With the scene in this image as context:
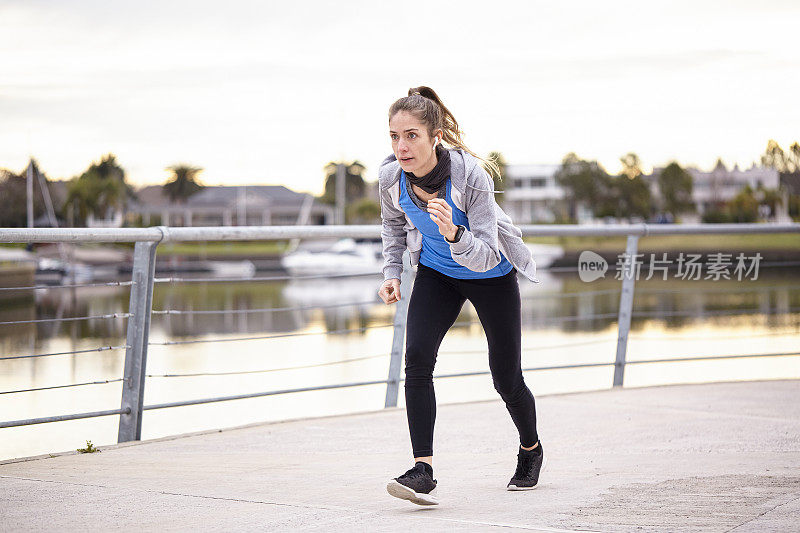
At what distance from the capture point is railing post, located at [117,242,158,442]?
4.51 m

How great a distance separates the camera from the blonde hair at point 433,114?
313 centimetres

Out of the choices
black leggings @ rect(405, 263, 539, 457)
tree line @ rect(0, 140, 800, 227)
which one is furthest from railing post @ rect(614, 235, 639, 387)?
tree line @ rect(0, 140, 800, 227)

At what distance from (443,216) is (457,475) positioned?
129cm

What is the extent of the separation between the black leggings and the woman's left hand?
→ 40 centimetres

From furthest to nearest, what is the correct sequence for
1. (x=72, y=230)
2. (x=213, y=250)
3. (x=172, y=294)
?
(x=213, y=250)
(x=172, y=294)
(x=72, y=230)

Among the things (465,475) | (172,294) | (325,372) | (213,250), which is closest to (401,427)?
(465,475)

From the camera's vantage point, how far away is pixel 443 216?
9.57ft

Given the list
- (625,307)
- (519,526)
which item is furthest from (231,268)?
(519,526)

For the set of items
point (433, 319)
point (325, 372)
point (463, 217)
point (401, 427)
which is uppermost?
point (463, 217)

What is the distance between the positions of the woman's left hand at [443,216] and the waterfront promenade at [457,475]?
864 mm

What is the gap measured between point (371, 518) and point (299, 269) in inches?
2192

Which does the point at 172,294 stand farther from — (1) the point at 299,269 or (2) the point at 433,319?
(2) the point at 433,319

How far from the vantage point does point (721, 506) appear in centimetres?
305

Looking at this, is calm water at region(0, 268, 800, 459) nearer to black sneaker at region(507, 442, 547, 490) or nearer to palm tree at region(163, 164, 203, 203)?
black sneaker at region(507, 442, 547, 490)
